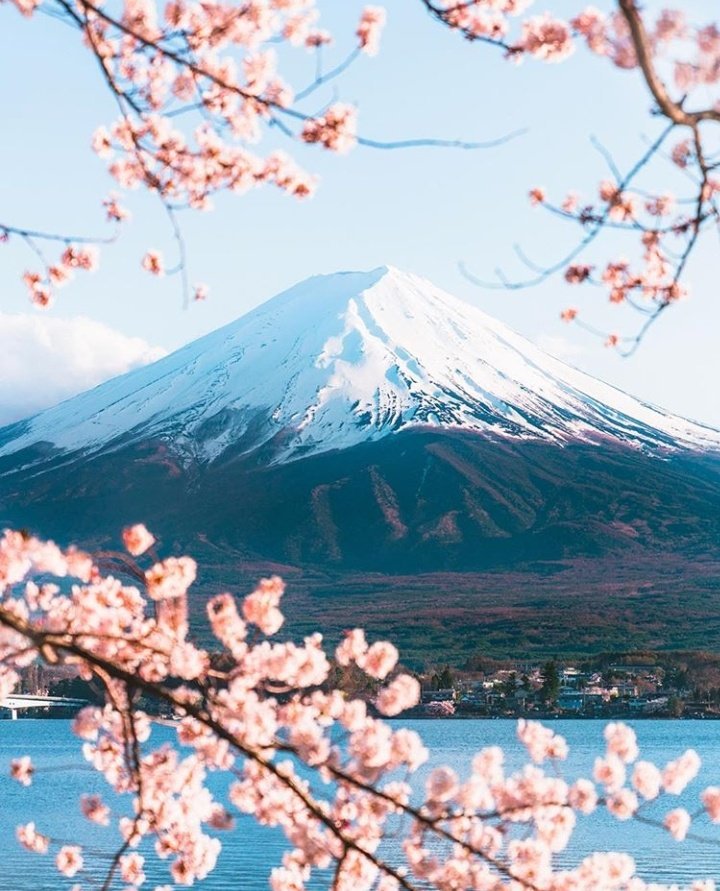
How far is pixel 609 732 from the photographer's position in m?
4.72

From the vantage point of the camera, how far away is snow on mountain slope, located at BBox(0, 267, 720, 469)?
84.6 metres

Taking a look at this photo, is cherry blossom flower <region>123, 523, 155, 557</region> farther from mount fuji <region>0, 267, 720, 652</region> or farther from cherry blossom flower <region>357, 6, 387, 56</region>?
mount fuji <region>0, 267, 720, 652</region>

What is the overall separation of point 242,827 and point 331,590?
44.8 m

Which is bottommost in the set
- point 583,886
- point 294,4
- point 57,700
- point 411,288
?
point 57,700

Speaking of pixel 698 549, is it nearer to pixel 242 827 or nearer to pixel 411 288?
pixel 411 288

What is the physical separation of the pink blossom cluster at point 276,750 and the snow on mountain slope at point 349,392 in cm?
7730

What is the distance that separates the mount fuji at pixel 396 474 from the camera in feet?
228

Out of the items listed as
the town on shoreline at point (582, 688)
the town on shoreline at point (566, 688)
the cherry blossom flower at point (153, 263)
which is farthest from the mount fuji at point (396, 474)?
the cherry blossom flower at point (153, 263)

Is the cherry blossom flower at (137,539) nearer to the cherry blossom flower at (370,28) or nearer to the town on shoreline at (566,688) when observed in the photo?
the cherry blossom flower at (370,28)

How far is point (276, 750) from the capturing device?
12.6 ft

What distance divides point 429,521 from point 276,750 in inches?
2939

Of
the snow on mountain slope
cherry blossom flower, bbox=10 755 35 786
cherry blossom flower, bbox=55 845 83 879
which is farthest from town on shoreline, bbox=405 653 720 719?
cherry blossom flower, bbox=10 755 35 786

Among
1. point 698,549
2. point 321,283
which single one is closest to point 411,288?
point 321,283

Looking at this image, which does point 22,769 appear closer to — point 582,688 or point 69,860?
point 69,860
